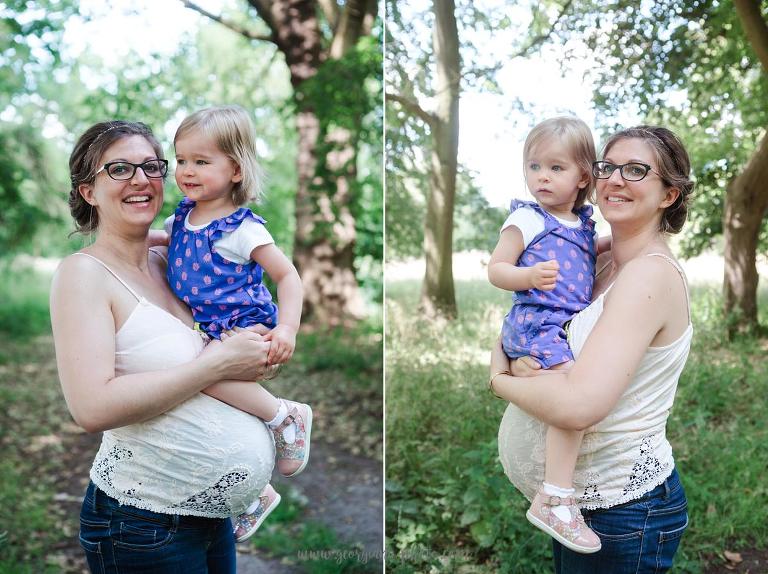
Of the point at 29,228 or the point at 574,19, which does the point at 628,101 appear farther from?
the point at 29,228

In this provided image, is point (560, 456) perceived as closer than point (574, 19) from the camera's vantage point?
Yes

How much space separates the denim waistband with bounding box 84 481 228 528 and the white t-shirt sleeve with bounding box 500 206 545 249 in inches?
42.2

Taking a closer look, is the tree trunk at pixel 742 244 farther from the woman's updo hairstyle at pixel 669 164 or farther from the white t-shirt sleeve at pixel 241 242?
the white t-shirt sleeve at pixel 241 242

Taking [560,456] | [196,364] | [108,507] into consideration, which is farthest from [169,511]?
[560,456]

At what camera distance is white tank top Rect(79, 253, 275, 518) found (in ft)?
6.33

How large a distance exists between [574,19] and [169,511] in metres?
2.28

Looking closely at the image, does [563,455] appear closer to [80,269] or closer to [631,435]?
[631,435]

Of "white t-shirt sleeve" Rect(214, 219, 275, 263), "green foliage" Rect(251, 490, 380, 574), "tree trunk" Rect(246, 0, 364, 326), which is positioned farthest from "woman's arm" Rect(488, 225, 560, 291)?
"tree trunk" Rect(246, 0, 364, 326)

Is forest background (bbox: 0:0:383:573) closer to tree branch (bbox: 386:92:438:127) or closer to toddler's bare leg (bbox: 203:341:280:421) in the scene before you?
tree branch (bbox: 386:92:438:127)

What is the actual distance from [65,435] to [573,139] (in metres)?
5.25

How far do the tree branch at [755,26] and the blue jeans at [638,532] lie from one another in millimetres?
1710

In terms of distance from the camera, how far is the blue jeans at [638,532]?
1.96 metres

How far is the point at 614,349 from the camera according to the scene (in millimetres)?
1795

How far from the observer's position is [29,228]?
776cm
